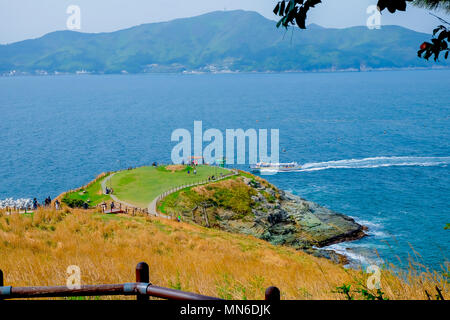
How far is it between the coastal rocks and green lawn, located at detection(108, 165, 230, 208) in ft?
20.0

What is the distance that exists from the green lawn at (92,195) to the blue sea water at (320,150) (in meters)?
19.0

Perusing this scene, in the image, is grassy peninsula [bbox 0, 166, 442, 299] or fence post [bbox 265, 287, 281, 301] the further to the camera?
grassy peninsula [bbox 0, 166, 442, 299]

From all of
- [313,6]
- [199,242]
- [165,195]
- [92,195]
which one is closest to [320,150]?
[165,195]

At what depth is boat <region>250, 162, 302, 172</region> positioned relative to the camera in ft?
241

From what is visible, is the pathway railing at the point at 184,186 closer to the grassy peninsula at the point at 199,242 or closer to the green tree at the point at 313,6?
the grassy peninsula at the point at 199,242

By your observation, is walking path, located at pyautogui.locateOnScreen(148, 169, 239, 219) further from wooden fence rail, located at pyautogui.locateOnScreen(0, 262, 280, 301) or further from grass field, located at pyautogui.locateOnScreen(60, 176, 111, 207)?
wooden fence rail, located at pyautogui.locateOnScreen(0, 262, 280, 301)

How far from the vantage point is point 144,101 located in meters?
194

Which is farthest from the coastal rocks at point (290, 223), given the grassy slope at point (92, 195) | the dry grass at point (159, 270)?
the dry grass at point (159, 270)

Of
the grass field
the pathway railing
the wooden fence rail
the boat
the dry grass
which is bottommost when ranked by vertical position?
the boat

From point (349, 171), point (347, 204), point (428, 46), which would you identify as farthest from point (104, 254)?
point (349, 171)

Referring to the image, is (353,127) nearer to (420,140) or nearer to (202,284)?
(420,140)

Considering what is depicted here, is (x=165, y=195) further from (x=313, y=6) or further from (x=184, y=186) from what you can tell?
(x=313, y=6)

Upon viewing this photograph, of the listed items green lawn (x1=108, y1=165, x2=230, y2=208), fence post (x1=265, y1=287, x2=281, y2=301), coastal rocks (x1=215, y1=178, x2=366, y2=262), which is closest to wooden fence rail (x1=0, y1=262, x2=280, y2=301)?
fence post (x1=265, y1=287, x2=281, y2=301)

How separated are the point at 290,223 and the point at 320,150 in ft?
136
